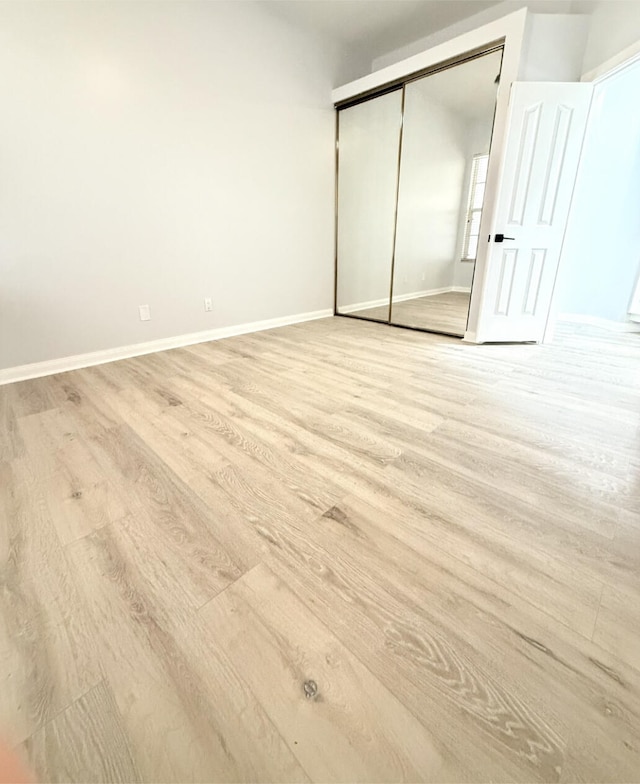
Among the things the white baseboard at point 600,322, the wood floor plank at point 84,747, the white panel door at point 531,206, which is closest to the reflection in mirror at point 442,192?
the white panel door at point 531,206

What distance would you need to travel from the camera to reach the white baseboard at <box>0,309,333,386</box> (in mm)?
2361

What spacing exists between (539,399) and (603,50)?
313 cm

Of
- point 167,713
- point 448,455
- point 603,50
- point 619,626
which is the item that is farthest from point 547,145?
point 167,713

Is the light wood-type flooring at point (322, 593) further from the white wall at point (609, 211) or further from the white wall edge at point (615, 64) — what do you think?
the white wall edge at point (615, 64)

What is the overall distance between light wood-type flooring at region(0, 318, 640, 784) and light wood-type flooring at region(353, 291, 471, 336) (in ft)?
6.54

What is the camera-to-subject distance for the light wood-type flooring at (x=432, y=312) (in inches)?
146

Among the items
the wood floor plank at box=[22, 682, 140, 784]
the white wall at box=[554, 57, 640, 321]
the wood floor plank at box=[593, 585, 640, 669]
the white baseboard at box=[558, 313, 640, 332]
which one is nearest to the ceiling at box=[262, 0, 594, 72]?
the white wall at box=[554, 57, 640, 321]

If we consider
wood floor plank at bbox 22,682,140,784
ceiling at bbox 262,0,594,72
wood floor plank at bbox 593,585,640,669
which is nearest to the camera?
wood floor plank at bbox 22,682,140,784

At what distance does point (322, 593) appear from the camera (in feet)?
2.92

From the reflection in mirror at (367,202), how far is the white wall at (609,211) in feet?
6.10

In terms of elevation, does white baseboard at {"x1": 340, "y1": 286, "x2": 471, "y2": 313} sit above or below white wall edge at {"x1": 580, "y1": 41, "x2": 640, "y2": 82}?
below

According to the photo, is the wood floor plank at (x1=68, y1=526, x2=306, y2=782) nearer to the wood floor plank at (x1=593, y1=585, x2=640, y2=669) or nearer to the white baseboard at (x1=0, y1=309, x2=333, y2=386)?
the wood floor plank at (x1=593, y1=585, x2=640, y2=669)

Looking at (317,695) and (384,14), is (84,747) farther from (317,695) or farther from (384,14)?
(384,14)

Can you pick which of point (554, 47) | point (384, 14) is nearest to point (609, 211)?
point (554, 47)
